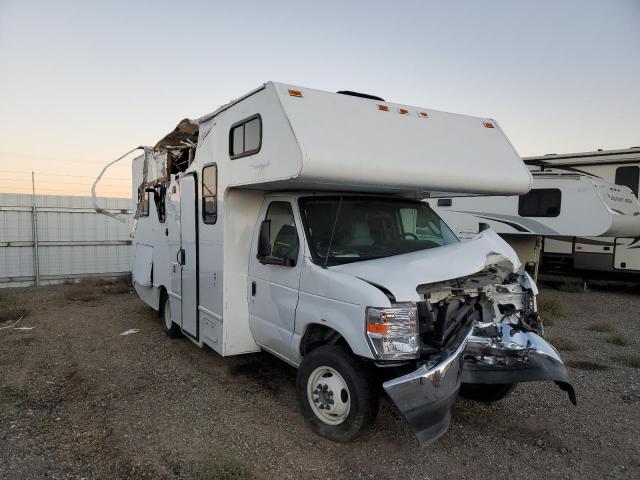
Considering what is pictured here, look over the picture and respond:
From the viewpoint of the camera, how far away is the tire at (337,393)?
371 cm

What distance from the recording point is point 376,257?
175 inches

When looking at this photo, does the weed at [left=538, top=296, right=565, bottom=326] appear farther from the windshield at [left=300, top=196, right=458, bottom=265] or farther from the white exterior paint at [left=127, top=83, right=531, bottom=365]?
the windshield at [left=300, top=196, right=458, bottom=265]

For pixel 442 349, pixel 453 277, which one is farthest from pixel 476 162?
pixel 442 349

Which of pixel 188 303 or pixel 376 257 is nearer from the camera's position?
pixel 376 257

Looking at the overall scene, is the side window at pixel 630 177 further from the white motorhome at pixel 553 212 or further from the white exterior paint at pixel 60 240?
the white exterior paint at pixel 60 240

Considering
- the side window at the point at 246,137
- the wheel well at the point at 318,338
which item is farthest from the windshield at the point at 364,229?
the side window at the point at 246,137

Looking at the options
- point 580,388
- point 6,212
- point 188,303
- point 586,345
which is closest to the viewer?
point 580,388

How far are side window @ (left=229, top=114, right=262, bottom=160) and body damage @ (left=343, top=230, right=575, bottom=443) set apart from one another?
160cm

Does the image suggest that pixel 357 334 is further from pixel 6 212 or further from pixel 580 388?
pixel 6 212

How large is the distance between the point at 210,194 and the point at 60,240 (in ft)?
34.1

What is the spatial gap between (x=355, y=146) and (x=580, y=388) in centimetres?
385

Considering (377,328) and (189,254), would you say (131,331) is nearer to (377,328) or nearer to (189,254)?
(189,254)

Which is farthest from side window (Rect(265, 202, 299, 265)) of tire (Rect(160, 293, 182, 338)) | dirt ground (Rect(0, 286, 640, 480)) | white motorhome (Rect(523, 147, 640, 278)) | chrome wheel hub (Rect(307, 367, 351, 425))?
white motorhome (Rect(523, 147, 640, 278))

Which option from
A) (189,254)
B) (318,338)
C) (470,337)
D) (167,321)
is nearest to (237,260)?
(189,254)
